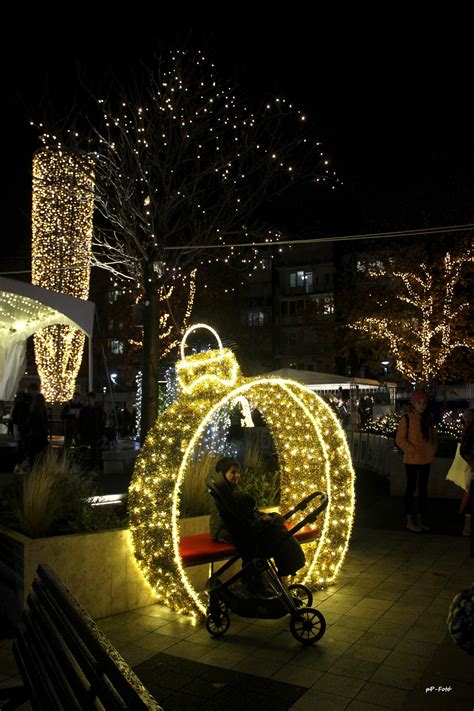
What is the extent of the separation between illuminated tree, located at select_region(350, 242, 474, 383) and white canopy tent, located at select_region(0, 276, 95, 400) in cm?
1624

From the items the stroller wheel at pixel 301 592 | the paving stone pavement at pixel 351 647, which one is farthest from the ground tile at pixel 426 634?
the stroller wheel at pixel 301 592

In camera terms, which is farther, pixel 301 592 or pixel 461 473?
pixel 461 473

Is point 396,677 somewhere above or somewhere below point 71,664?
below

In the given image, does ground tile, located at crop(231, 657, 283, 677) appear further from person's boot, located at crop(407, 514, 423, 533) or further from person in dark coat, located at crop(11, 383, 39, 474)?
person in dark coat, located at crop(11, 383, 39, 474)

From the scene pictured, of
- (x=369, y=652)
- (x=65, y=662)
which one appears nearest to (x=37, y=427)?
(x=369, y=652)

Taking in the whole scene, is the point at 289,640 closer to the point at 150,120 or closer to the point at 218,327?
the point at 150,120

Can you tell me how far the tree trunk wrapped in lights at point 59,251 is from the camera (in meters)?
14.5

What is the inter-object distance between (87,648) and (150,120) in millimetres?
10783

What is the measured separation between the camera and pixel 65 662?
2594 millimetres

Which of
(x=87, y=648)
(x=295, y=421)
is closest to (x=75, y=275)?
(x=295, y=421)

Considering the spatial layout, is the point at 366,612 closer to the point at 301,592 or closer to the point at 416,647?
the point at 301,592

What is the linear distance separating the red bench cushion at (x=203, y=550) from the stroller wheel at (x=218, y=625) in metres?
0.53

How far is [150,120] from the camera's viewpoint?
38.6 feet

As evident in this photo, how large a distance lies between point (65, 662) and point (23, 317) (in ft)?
52.6
